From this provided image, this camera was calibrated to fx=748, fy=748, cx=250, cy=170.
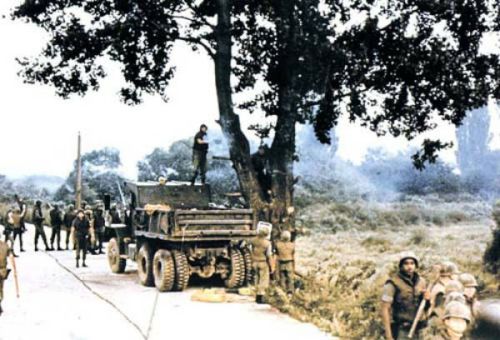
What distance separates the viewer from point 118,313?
44.4ft

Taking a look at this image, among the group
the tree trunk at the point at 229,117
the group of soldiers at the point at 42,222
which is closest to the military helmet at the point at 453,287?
the tree trunk at the point at 229,117

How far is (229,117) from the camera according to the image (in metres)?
19.0

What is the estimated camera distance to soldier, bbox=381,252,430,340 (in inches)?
314

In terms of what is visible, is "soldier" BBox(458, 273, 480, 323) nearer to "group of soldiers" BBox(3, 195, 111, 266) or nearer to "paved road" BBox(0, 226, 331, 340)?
"paved road" BBox(0, 226, 331, 340)

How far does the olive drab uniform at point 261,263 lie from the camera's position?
48.2ft

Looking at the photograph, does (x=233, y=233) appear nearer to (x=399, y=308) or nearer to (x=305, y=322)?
(x=305, y=322)

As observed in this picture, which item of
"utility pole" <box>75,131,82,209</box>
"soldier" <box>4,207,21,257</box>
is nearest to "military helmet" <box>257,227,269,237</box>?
"soldier" <box>4,207,21,257</box>

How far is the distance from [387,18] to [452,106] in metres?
2.52

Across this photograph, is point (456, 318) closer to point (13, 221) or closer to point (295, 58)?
point (295, 58)

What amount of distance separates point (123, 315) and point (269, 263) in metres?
3.19

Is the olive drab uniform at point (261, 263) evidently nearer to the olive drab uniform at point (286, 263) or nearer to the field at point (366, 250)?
the olive drab uniform at point (286, 263)

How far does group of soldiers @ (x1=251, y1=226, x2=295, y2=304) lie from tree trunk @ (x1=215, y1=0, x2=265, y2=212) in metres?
3.27

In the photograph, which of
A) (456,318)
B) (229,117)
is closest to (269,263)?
(229,117)

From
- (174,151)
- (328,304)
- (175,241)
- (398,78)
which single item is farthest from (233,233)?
(174,151)
